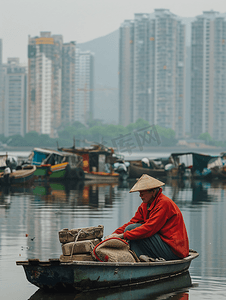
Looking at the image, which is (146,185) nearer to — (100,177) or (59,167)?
(59,167)

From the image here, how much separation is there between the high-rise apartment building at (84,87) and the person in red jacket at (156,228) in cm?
15476

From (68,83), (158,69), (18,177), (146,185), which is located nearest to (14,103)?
(68,83)

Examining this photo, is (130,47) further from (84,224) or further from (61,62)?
(84,224)

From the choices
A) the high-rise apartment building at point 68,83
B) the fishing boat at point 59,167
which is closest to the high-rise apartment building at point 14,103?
the high-rise apartment building at point 68,83

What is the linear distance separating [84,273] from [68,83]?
148991 millimetres

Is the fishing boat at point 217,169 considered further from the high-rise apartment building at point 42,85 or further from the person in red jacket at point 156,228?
the high-rise apartment building at point 42,85

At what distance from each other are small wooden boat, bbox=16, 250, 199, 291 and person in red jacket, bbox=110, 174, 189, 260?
246mm

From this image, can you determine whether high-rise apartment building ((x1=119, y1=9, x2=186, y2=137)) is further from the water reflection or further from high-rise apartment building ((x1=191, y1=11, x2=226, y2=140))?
the water reflection

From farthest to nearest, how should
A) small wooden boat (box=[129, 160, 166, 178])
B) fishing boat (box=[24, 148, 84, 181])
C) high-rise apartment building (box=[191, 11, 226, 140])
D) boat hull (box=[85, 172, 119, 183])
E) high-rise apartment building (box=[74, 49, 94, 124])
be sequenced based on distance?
1. high-rise apartment building (box=[74, 49, 94, 124])
2. high-rise apartment building (box=[191, 11, 226, 140])
3. small wooden boat (box=[129, 160, 166, 178])
4. boat hull (box=[85, 172, 119, 183])
5. fishing boat (box=[24, 148, 84, 181])

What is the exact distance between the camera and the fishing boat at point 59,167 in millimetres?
31891

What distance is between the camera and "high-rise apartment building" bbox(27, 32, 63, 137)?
136m

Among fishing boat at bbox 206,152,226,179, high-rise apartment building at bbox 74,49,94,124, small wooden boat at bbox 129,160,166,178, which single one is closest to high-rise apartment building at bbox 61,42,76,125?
high-rise apartment building at bbox 74,49,94,124

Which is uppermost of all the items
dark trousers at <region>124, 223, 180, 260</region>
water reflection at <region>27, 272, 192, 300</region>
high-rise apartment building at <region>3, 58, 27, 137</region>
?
high-rise apartment building at <region>3, 58, 27, 137</region>

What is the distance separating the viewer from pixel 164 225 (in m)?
6.77
